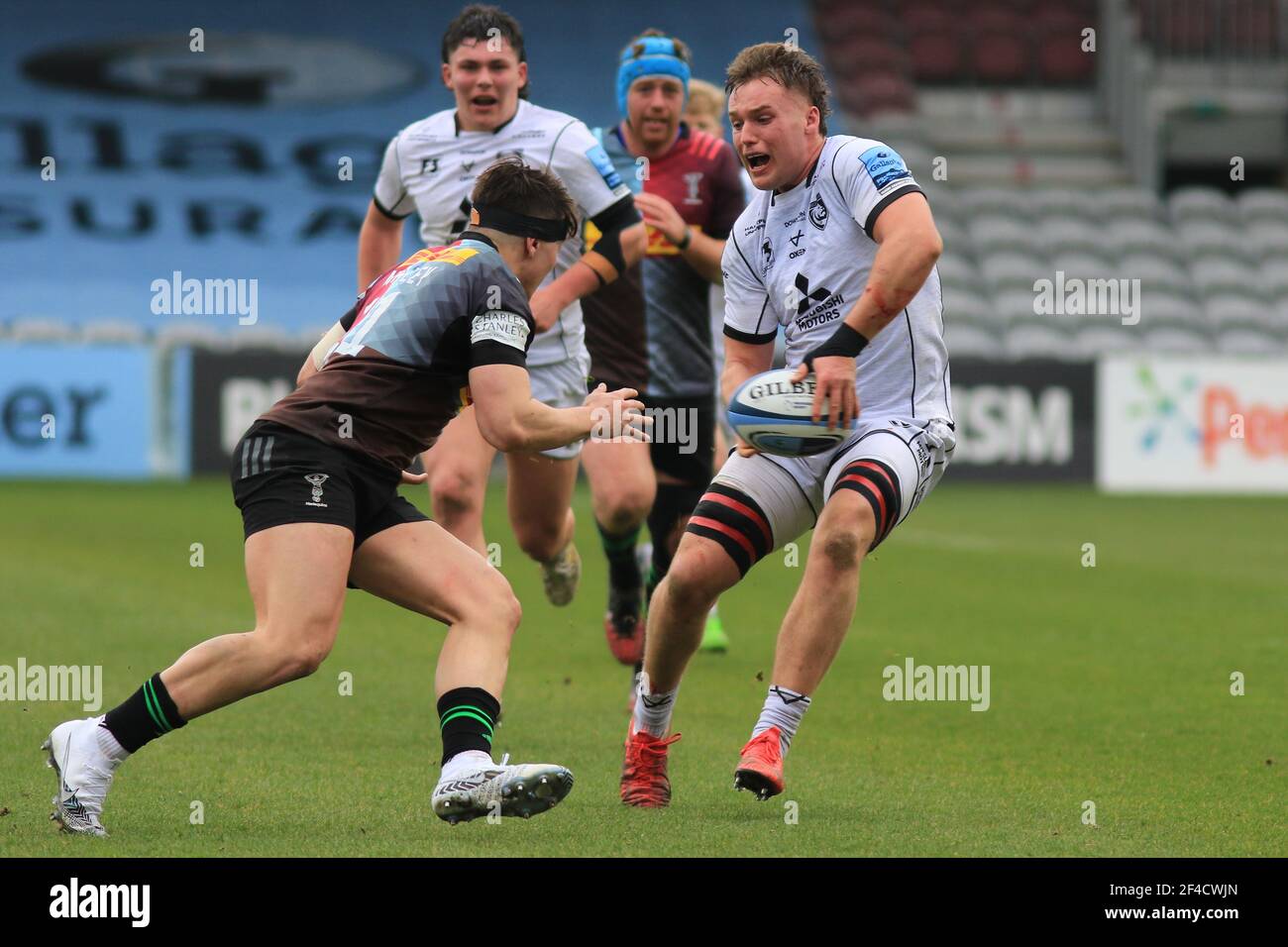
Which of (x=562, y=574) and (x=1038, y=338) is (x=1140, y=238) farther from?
(x=562, y=574)

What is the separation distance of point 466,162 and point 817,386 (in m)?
2.65

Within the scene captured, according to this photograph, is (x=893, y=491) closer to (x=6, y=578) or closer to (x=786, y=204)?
(x=786, y=204)

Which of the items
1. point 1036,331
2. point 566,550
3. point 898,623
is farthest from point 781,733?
point 1036,331

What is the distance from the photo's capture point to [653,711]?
19.5ft

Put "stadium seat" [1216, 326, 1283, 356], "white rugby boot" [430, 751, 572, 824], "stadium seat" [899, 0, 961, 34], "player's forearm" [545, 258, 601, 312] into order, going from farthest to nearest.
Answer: "stadium seat" [899, 0, 961, 34] → "stadium seat" [1216, 326, 1283, 356] → "player's forearm" [545, 258, 601, 312] → "white rugby boot" [430, 751, 572, 824]

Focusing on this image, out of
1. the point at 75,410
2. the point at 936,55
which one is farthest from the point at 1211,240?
the point at 75,410

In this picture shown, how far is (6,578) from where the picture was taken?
39.5ft

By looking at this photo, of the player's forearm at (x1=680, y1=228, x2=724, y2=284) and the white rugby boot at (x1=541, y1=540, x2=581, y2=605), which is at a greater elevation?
the player's forearm at (x1=680, y1=228, x2=724, y2=284)

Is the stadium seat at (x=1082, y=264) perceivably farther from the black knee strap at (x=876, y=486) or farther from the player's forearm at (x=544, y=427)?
the player's forearm at (x=544, y=427)

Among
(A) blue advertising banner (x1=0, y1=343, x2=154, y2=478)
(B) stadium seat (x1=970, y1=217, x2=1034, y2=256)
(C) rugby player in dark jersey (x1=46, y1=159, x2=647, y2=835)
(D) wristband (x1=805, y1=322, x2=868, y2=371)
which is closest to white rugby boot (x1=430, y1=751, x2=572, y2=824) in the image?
(C) rugby player in dark jersey (x1=46, y1=159, x2=647, y2=835)

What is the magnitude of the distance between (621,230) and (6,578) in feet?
19.9

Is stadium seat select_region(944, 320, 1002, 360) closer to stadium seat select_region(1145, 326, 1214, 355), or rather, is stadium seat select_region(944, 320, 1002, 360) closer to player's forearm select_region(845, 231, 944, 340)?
stadium seat select_region(1145, 326, 1214, 355)

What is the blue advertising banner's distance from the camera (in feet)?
69.5

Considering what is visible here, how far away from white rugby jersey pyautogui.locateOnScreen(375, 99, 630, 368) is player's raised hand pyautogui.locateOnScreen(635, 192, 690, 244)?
39 centimetres
